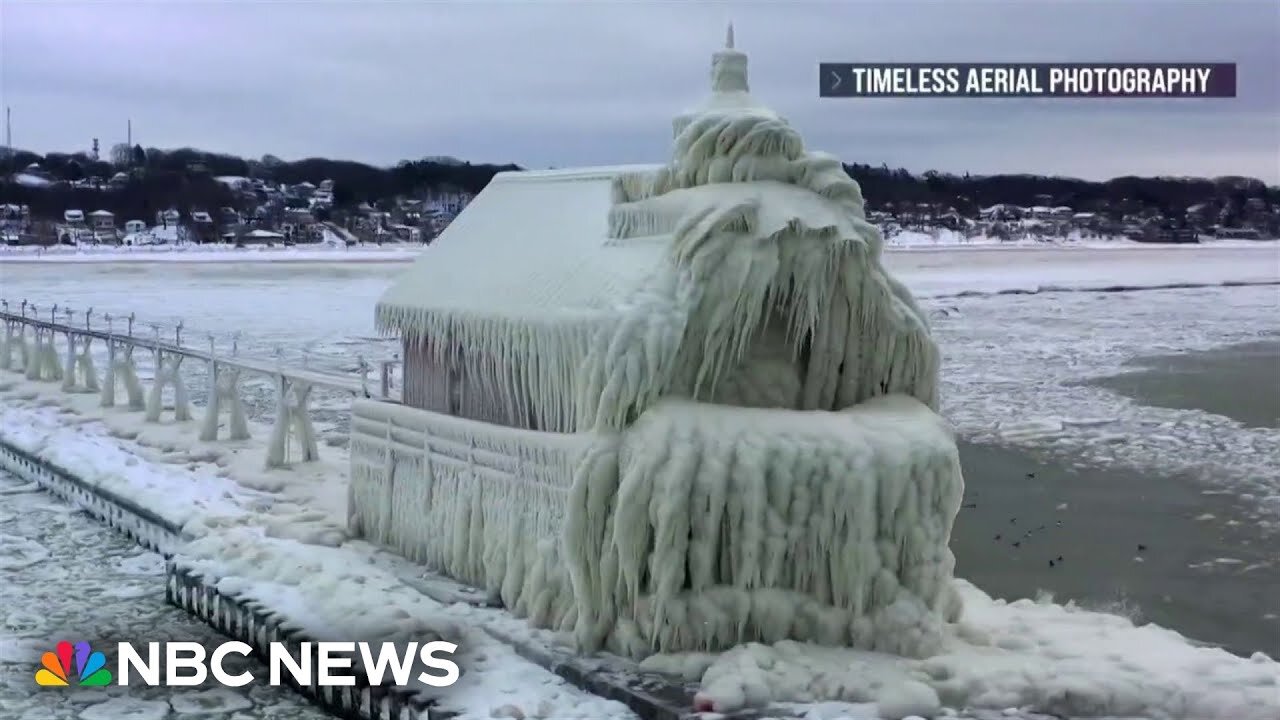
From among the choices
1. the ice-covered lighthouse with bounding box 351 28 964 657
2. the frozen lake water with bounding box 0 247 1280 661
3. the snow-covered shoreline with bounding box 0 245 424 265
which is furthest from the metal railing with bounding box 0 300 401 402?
the snow-covered shoreline with bounding box 0 245 424 265

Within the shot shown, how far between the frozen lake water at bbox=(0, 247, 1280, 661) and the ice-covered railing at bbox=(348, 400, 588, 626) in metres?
5.36

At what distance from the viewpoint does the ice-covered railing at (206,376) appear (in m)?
18.6

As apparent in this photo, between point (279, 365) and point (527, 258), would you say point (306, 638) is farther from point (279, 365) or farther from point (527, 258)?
point (279, 365)

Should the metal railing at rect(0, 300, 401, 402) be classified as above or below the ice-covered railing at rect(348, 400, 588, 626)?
above

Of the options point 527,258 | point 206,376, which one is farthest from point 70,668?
point 206,376

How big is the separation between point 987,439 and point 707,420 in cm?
1374

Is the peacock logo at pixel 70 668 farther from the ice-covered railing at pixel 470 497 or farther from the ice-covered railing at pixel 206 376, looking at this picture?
the ice-covered railing at pixel 206 376

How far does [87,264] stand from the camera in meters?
74.5

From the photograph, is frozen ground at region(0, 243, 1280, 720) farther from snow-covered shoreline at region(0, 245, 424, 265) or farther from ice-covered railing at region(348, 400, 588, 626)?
snow-covered shoreline at region(0, 245, 424, 265)

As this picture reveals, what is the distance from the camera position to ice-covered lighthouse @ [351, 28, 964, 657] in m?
10.1

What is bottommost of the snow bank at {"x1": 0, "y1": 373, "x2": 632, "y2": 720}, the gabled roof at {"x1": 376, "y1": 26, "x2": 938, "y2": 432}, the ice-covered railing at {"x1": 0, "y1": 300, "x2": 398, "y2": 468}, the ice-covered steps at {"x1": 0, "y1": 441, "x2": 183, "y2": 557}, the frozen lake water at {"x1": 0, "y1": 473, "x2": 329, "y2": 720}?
the frozen lake water at {"x1": 0, "y1": 473, "x2": 329, "y2": 720}

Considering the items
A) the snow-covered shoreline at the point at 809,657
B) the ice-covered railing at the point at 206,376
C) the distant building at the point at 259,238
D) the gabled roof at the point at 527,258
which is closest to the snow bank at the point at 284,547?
the snow-covered shoreline at the point at 809,657

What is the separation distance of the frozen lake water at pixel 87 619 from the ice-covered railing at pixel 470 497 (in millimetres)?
1915

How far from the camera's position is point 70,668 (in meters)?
12.2
